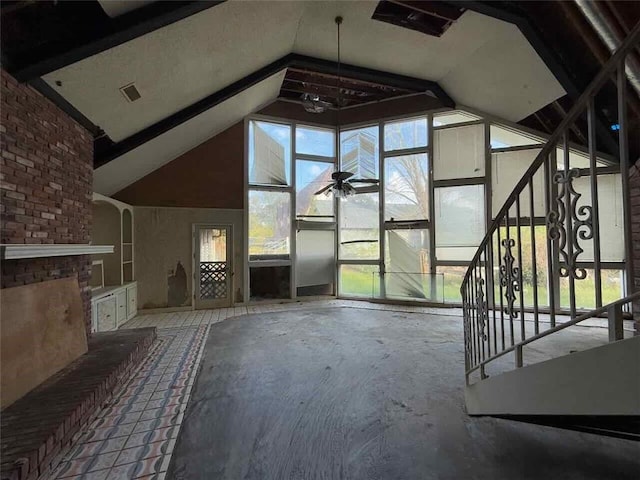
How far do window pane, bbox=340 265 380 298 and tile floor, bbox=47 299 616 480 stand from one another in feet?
11.8

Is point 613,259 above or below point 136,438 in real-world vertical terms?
above

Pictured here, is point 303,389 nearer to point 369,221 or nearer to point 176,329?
point 176,329

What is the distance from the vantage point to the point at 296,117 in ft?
22.7

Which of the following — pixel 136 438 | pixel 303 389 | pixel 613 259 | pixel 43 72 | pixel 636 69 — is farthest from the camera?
pixel 613 259

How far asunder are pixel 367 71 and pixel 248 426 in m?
5.67

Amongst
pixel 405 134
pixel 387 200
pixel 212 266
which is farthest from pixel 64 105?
pixel 405 134

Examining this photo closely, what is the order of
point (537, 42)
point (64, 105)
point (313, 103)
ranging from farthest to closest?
point (313, 103) → point (537, 42) → point (64, 105)

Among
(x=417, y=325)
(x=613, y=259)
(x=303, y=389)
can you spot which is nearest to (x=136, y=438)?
(x=303, y=389)

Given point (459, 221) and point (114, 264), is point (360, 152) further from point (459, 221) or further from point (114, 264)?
point (114, 264)

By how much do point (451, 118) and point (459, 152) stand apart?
748 millimetres

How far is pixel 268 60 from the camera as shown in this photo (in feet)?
15.6

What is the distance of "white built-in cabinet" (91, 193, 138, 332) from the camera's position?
14.9 feet

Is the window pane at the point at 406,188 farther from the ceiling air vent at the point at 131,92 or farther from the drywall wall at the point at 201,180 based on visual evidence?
the ceiling air vent at the point at 131,92

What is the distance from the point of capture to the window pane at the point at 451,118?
6.17m
